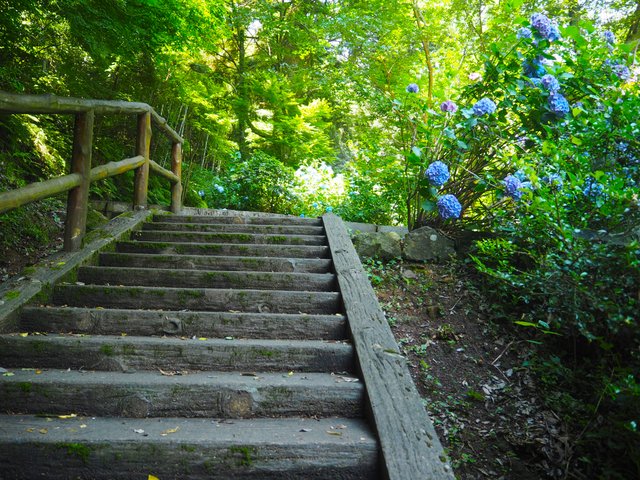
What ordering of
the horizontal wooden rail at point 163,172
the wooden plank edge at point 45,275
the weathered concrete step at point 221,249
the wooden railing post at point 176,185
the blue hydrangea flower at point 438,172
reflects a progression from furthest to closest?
the wooden railing post at point 176,185
the horizontal wooden rail at point 163,172
the weathered concrete step at point 221,249
the blue hydrangea flower at point 438,172
the wooden plank edge at point 45,275

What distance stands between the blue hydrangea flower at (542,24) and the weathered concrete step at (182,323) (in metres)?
2.44

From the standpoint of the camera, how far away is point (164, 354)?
2.18 m

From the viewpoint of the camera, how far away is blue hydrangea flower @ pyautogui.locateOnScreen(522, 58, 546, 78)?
3.25 metres

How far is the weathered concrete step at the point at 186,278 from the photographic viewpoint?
116 inches

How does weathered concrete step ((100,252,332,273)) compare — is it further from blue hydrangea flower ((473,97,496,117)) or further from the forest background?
blue hydrangea flower ((473,97,496,117))

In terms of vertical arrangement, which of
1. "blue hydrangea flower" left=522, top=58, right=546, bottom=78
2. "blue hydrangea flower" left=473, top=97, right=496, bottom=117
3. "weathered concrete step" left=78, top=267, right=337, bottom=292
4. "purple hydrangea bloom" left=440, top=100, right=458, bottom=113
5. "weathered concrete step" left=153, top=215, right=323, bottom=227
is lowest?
"weathered concrete step" left=78, top=267, right=337, bottom=292

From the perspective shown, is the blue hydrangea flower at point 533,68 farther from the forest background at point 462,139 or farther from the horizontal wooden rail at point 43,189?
the horizontal wooden rail at point 43,189

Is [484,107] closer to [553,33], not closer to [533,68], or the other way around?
[533,68]

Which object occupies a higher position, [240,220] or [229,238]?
[240,220]

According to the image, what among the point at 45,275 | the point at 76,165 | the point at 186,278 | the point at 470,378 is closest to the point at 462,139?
the point at 470,378

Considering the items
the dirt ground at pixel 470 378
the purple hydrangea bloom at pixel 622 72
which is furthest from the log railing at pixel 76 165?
the purple hydrangea bloom at pixel 622 72

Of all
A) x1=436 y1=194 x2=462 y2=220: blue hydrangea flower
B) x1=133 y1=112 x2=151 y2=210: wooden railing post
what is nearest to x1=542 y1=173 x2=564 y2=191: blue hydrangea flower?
x1=436 y1=194 x2=462 y2=220: blue hydrangea flower

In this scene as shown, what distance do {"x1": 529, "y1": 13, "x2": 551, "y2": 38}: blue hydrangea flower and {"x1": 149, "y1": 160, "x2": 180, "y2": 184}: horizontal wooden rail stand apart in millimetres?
3596

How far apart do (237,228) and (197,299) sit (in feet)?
4.65
